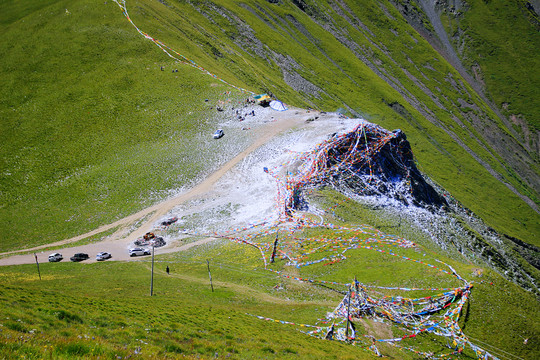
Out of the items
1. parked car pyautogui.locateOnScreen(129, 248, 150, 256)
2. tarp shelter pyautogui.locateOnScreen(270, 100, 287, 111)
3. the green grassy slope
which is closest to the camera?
the green grassy slope

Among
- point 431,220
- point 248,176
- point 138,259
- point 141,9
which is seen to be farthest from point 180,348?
point 141,9

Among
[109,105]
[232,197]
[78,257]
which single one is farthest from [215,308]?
[109,105]

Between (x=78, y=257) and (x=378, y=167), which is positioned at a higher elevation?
(x=378, y=167)

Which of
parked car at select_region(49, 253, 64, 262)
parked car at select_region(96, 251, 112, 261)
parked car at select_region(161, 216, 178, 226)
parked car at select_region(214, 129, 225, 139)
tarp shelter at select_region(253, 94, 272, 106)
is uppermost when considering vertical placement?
tarp shelter at select_region(253, 94, 272, 106)

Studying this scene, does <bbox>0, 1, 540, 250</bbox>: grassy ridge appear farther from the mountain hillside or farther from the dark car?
the dark car

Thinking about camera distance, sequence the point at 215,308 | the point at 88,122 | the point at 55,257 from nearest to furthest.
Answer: the point at 215,308, the point at 55,257, the point at 88,122

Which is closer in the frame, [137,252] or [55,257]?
[55,257]

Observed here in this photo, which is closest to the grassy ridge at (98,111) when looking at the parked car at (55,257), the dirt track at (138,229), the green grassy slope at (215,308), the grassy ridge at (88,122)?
the grassy ridge at (88,122)

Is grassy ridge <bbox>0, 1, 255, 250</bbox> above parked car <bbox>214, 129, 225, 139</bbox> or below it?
below

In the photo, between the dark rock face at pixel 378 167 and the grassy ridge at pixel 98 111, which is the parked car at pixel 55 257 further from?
the dark rock face at pixel 378 167

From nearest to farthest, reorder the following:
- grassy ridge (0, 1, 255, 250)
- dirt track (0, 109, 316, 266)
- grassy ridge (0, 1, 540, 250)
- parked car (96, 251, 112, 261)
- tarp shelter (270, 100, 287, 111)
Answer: parked car (96, 251, 112, 261) → dirt track (0, 109, 316, 266) → grassy ridge (0, 1, 255, 250) → grassy ridge (0, 1, 540, 250) → tarp shelter (270, 100, 287, 111)

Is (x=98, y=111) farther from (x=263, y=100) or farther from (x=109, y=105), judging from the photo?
(x=263, y=100)

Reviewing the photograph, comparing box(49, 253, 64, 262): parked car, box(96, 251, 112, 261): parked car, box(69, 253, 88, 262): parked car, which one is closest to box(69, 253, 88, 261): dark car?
box(69, 253, 88, 262): parked car
